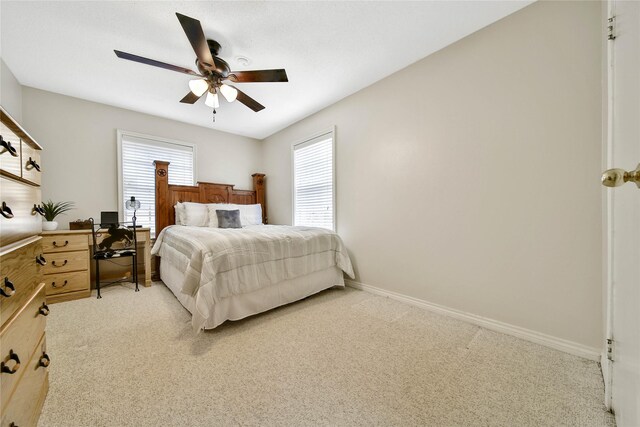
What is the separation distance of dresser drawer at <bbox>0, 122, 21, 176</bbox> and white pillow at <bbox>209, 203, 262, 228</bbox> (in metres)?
2.76

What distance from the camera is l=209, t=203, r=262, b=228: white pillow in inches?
146

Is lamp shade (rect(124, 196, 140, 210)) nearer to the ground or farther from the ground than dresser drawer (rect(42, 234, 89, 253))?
farther from the ground

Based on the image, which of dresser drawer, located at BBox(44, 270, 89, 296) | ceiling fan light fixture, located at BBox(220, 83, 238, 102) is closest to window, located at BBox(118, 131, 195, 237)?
dresser drawer, located at BBox(44, 270, 89, 296)

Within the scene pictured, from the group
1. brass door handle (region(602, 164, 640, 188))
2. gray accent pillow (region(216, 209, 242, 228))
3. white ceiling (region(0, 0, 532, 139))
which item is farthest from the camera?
gray accent pillow (region(216, 209, 242, 228))

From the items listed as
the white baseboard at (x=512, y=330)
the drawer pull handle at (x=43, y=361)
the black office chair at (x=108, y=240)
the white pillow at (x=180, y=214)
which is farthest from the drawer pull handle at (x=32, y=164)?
the white baseboard at (x=512, y=330)

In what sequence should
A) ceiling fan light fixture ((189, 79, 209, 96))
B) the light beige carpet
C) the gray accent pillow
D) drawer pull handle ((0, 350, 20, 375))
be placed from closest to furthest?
drawer pull handle ((0, 350, 20, 375)), the light beige carpet, ceiling fan light fixture ((189, 79, 209, 96)), the gray accent pillow

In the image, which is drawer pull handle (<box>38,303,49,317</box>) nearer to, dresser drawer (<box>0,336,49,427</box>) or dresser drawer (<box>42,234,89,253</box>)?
dresser drawer (<box>0,336,49,427</box>)

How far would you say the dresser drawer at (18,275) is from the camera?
0.77m

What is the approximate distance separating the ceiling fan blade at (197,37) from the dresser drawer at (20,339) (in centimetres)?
171

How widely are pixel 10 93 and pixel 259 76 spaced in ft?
9.32

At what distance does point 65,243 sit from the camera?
269 cm

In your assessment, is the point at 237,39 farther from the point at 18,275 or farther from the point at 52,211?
the point at 52,211

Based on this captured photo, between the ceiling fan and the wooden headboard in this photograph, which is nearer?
the ceiling fan

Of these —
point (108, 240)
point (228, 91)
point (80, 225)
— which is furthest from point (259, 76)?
point (80, 225)
